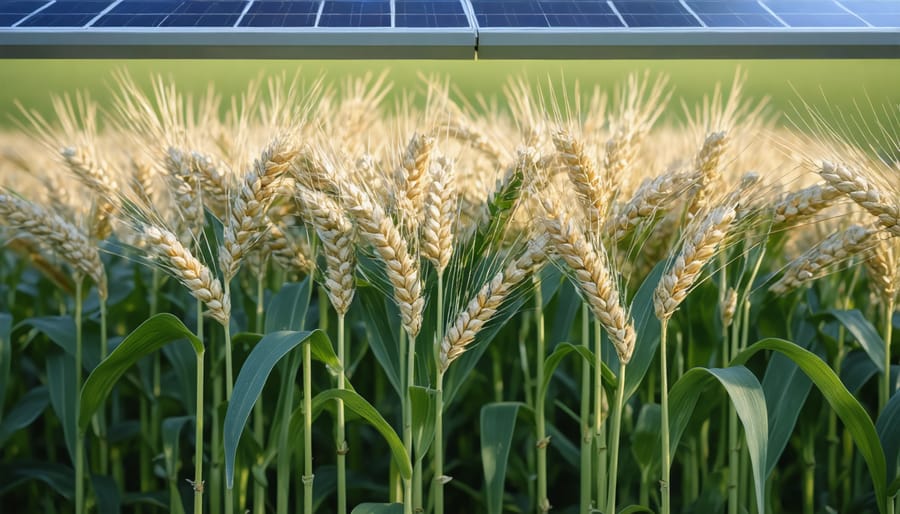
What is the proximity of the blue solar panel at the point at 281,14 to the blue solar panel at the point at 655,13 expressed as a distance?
39.7 inches

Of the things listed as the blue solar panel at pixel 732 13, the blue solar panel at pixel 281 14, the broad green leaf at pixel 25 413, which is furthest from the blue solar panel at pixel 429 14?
the broad green leaf at pixel 25 413

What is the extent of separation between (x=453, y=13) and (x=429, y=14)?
10 cm

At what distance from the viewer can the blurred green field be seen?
3.62 m

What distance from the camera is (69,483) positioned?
81.5 inches

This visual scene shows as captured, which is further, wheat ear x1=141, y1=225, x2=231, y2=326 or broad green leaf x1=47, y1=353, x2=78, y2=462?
broad green leaf x1=47, y1=353, x2=78, y2=462

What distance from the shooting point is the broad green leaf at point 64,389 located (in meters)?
1.98

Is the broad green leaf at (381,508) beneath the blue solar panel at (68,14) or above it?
beneath

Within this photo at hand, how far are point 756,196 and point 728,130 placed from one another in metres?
0.15

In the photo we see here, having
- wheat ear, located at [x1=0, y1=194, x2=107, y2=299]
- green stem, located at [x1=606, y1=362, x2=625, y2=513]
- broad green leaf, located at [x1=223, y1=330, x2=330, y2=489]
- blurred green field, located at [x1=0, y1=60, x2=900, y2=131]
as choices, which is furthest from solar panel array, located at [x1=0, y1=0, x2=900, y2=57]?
green stem, located at [x1=606, y1=362, x2=625, y2=513]

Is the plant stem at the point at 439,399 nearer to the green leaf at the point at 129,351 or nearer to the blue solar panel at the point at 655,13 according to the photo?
the green leaf at the point at 129,351

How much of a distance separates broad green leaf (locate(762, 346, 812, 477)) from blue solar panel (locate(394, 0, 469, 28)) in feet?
4.41

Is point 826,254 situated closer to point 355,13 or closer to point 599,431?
point 599,431

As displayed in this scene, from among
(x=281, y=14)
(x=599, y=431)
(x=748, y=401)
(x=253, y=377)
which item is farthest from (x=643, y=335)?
(x=281, y=14)

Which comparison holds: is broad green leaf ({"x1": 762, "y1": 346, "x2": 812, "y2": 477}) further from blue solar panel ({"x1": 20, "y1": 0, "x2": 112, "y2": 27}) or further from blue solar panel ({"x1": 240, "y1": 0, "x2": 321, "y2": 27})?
blue solar panel ({"x1": 20, "y1": 0, "x2": 112, "y2": 27})
